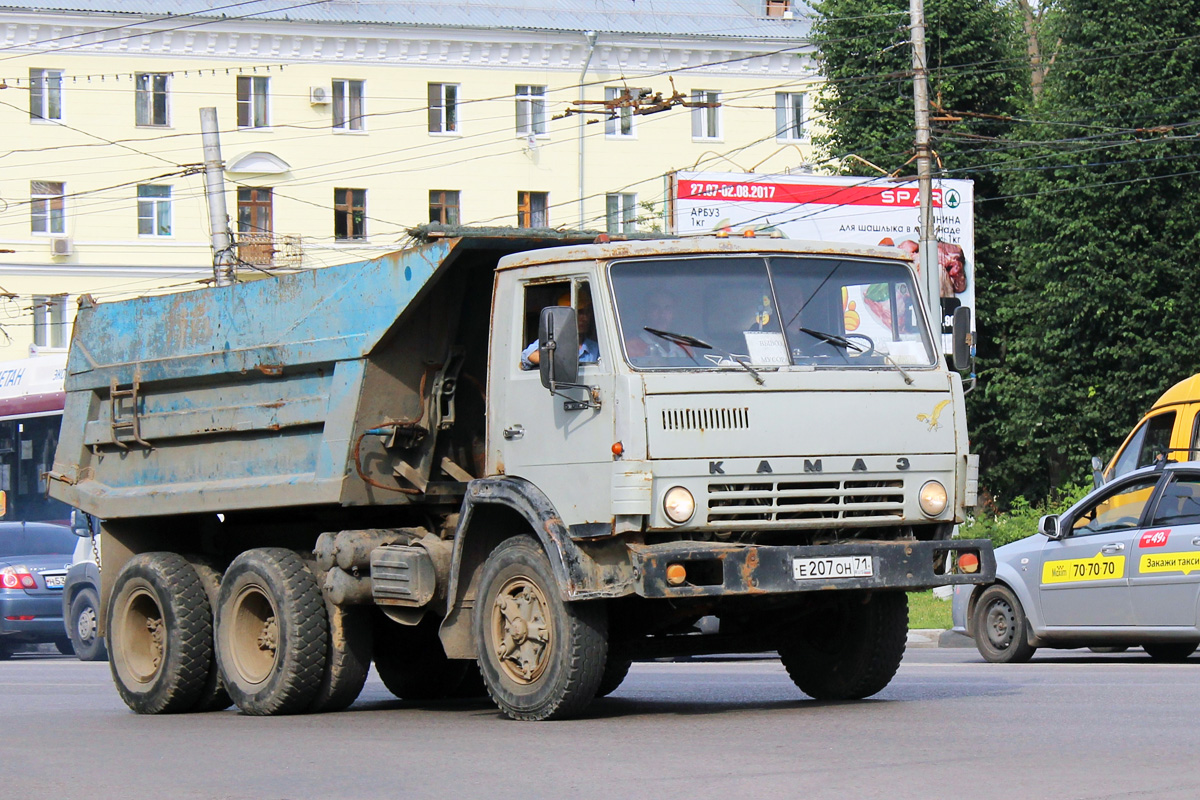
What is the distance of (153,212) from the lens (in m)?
57.9

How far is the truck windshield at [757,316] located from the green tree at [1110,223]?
27835 mm

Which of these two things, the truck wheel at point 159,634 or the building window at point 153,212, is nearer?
the truck wheel at point 159,634

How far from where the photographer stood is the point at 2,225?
185ft

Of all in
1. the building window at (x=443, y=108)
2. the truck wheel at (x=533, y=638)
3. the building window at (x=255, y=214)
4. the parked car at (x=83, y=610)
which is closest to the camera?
the truck wheel at (x=533, y=638)

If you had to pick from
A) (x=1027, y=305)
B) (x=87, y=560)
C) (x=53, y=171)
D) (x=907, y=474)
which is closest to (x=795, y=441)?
(x=907, y=474)

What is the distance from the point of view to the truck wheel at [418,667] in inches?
507

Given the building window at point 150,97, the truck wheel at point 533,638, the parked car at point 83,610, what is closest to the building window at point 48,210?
the building window at point 150,97

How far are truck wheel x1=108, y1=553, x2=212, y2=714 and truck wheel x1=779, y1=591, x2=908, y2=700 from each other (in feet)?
12.4

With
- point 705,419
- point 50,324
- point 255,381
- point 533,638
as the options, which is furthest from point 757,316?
point 50,324

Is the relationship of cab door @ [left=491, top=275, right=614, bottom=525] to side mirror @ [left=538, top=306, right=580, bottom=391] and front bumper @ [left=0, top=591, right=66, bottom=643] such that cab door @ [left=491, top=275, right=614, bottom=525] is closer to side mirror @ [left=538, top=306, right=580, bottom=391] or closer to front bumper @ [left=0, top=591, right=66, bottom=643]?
side mirror @ [left=538, top=306, right=580, bottom=391]

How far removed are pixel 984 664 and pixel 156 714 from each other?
6824 millimetres

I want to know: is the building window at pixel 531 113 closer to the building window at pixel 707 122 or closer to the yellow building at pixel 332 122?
the yellow building at pixel 332 122

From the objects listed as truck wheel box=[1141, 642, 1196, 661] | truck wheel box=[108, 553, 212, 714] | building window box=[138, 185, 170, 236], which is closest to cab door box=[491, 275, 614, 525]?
truck wheel box=[108, 553, 212, 714]

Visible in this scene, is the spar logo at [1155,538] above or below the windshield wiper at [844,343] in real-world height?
below
